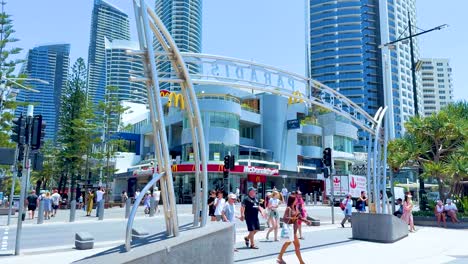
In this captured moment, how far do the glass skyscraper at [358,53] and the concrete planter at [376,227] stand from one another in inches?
3717

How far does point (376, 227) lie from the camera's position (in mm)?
12461

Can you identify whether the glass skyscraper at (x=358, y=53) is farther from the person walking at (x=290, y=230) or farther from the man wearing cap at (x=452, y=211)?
the person walking at (x=290, y=230)

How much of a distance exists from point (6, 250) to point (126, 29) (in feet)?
532

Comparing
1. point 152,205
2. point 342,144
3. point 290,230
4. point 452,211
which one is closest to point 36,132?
point 290,230

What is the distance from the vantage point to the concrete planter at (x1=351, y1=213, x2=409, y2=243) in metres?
12.3

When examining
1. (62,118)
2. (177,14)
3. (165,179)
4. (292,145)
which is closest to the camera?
(165,179)

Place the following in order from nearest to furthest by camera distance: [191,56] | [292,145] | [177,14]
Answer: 1. [191,56]
2. [292,145]
3. [177,14]

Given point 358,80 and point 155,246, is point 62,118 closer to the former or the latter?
point 155,246

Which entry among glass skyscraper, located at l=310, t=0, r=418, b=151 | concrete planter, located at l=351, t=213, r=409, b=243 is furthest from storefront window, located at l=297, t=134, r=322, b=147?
glass skyscraper, located at l=310, t=0, r=418, b=151

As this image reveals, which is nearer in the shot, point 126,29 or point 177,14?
point 177,14

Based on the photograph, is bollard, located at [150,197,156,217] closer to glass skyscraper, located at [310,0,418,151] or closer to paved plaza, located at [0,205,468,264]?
paved plaza, located at [0,205,468,264]

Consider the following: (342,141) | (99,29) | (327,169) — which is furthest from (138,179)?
(99,29)

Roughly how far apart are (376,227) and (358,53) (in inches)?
4003

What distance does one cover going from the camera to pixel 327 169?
792 inches
